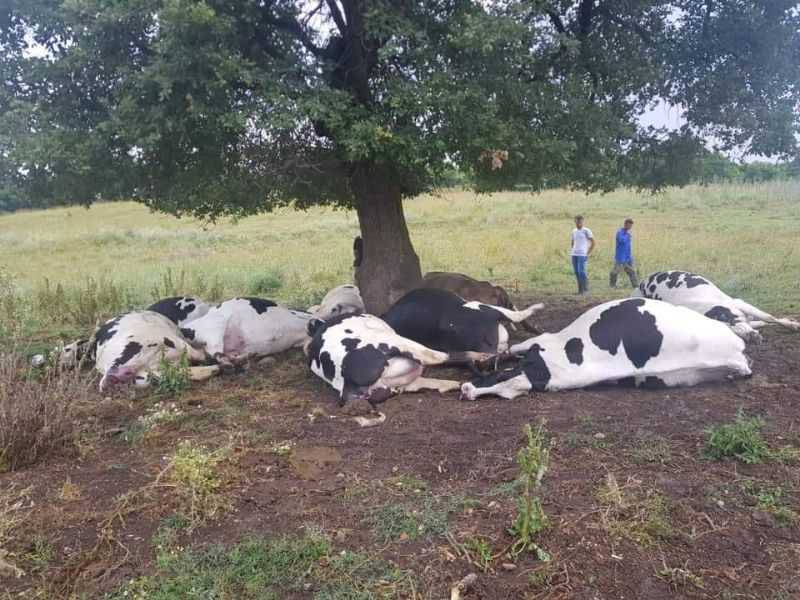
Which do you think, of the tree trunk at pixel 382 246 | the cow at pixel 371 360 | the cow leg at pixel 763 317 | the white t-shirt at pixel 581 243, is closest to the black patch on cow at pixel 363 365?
the cow at pixel 371 360

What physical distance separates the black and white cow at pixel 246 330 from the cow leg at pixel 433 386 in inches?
102

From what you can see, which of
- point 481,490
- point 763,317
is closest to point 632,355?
point 481,490

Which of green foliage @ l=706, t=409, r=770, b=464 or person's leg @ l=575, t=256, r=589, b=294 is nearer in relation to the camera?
green foliage @ l=706, t=409, r=770, b=464

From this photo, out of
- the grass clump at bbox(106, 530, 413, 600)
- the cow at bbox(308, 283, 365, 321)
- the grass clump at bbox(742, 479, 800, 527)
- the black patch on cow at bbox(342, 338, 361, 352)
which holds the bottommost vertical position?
the grass clump at bbox(106, 530, 413, 600)

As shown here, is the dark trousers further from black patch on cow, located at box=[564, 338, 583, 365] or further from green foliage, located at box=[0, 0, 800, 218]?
black patch on cow, located at box=[564, 338, 583, 365]

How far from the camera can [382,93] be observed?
7387 millimetres

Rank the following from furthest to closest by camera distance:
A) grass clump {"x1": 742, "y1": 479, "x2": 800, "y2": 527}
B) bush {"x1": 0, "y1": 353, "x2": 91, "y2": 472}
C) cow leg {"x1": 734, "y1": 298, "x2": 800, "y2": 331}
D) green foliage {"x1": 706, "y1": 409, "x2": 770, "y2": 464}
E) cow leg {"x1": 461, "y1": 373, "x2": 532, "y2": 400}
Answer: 1. cow leg {"x1": 734, "y1": 298, "x2": 800, "y2": 331}
2. cow leg {"x1": 461, "y1": 373, "x2": 532, "y2": 400}
3. bush {"x1": 0, "y1": 353, "x2": 91, "y2": 472}
4. green foliage {"x1": 706, "y1": 409, "x2": 770, "y2": 464}
5. grass clump {"x1": 742, "y1": 479, "x2": 800, "y2": 527}

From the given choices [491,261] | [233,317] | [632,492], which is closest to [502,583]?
[632,492]

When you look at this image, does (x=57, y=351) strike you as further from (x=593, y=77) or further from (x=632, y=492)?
(x=593, y=77)

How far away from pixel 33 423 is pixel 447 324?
13.3 ft

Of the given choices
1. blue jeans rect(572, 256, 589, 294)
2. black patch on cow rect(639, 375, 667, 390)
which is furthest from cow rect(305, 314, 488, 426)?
blue jeans rect(572, 256, 589, 294)

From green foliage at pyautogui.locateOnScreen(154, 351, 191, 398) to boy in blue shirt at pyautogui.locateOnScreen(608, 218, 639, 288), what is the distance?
9.41 m

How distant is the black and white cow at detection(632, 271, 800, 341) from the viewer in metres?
7.74

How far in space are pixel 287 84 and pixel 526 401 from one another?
13.0ft
